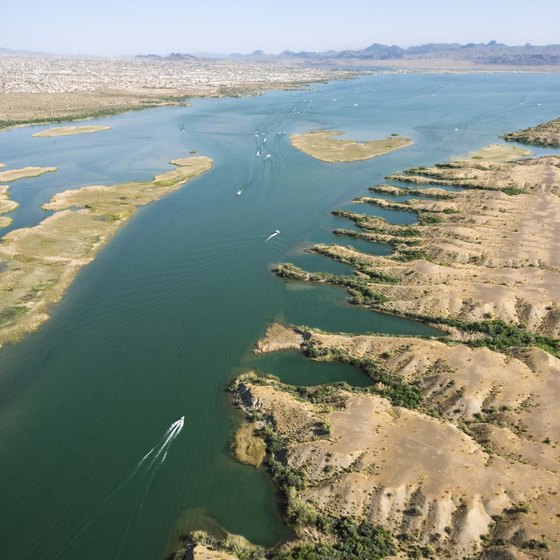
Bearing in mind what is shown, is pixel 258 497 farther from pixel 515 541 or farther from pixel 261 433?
pixel 515 541

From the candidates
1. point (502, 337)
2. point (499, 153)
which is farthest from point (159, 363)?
point (499, 153)

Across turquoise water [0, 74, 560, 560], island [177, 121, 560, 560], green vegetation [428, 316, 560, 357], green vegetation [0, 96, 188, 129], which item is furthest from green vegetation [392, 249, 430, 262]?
green vegetation [0, 96, 188, 129]

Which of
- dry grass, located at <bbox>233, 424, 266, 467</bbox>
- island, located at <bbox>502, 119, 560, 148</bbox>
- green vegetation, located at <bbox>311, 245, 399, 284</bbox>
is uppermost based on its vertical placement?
island, located at <bbox>502, 119, 560, 148</bbox>

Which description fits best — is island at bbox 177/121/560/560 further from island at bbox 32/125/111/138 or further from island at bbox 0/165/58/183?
island at bbox 32/125/111/138

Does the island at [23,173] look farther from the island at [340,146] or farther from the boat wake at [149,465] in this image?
the boat wake at [149,465]

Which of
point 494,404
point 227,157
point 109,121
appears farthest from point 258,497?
point 109,121
